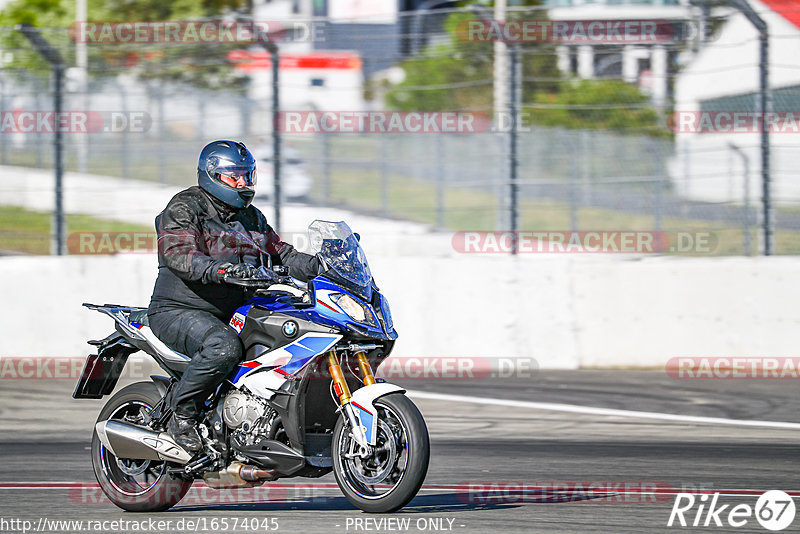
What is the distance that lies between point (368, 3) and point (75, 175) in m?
42.2

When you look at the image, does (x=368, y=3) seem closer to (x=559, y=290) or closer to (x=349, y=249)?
(x=559, y=290)

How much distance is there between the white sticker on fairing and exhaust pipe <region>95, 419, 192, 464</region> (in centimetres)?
64

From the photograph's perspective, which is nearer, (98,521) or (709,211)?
(98,521)

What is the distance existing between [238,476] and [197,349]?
2.17ft

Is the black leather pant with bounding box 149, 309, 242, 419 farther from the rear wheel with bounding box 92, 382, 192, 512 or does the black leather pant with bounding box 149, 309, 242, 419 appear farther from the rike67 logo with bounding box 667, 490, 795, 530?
the rike67 logo with bounding box 667, 490, 795, 530

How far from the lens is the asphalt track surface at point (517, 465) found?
21.0ft

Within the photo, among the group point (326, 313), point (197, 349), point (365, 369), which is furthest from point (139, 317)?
point (365, 369)

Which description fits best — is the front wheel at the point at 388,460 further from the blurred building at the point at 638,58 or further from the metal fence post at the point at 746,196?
the blurred building at the point at 638,58

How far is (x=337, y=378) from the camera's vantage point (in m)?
6.32

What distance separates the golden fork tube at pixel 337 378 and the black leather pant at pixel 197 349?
471 millimetres

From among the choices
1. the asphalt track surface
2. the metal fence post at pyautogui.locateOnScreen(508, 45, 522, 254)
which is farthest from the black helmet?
the metal fence post at pyautogui.locateOnScreen(508, 45, 522, 254)

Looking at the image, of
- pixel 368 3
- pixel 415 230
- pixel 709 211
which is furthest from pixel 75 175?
pixel 368 3

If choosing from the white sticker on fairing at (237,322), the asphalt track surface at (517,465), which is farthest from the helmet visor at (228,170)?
the asphalt track surface at (517,465)

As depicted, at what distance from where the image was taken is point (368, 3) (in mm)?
55250
